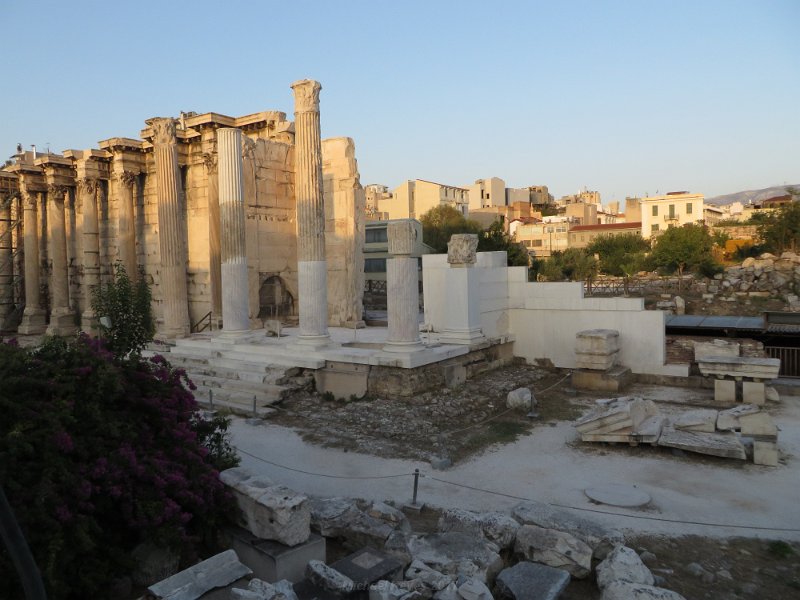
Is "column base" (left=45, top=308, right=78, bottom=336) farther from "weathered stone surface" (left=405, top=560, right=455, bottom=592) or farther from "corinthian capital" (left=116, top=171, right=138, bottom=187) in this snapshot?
"weathered stone surface" (left=405, top=560, right=455, bottom=592)

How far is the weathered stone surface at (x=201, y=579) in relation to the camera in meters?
4.52

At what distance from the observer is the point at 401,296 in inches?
489

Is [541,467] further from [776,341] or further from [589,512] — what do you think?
[776,341]

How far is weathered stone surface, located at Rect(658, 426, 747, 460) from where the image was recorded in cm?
857

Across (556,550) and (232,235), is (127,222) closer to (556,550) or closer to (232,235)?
(232,235)

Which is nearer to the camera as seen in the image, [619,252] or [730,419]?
[730,419]

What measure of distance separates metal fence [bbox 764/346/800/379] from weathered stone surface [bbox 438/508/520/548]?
12.0 meters

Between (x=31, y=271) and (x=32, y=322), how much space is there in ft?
6.50

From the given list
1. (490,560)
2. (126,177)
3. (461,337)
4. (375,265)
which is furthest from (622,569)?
(375,265)

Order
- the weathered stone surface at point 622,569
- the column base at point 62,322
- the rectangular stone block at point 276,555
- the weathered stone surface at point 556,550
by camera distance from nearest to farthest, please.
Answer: the weathered stone surface at point 622,569
the rectangular stone block at point 276,555
the weathered stone surface at point 556,550
the column base at point 62,322

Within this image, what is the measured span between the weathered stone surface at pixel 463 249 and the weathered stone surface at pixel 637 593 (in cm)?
943

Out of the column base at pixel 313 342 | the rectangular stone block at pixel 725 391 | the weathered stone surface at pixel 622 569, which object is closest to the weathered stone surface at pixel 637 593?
the weathered stone surface at pixel 622 569

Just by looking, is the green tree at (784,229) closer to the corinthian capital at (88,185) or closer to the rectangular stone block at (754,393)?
the rectangular stone block at (754,393)

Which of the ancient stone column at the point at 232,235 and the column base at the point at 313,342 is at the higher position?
the ancient stone column at the point at 232,235
